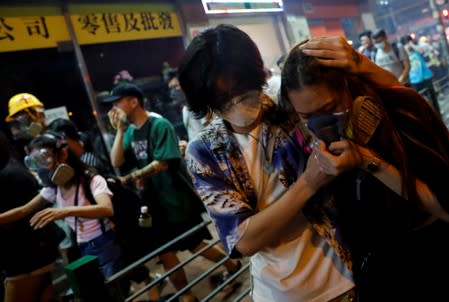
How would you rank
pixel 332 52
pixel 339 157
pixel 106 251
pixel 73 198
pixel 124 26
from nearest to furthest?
pixel 339 157 < pixel 332 52 < pixel 73 198 < pixel 106 251 < pixel 124 26

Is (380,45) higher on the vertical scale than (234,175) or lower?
higher

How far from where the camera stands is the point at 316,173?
115 cm

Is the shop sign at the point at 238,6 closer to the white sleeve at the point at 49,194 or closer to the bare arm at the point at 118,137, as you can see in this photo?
the bare arm at the point at 118,137

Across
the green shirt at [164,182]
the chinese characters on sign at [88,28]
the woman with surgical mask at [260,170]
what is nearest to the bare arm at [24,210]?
the green shirt at [164,182]

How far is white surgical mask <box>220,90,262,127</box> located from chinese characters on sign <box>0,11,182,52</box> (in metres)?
4.92

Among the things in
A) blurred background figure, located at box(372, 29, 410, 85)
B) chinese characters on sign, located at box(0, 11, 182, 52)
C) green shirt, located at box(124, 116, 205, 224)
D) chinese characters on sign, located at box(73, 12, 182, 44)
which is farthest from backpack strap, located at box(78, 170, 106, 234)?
blurred background figure, located at box(372, 29, 410, 85)

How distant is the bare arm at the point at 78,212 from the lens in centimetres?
268

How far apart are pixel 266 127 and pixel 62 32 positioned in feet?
17.6

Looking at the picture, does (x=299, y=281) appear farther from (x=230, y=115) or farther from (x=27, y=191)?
(x=27, y=191)

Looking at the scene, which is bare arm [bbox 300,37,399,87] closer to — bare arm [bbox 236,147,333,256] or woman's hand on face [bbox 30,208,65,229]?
bare arm [bbox 236,147,333,256]

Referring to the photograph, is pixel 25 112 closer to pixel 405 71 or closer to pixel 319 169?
pixel 319 169

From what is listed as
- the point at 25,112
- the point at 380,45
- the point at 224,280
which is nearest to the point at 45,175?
the point at 25,112

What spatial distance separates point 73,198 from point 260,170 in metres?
2.17

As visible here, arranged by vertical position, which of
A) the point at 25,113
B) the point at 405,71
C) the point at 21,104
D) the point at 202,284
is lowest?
the point at 202,284
